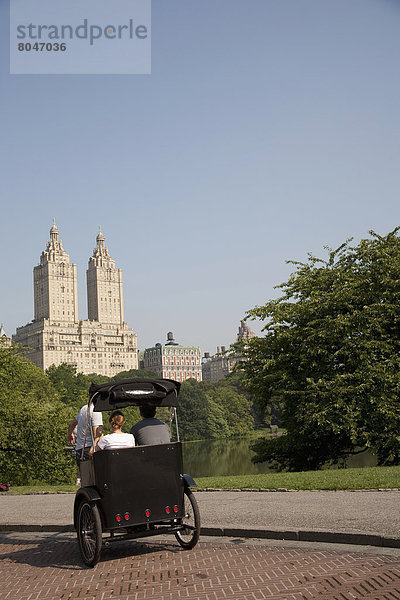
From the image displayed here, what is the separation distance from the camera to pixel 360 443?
22953mm

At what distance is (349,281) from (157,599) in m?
20.7

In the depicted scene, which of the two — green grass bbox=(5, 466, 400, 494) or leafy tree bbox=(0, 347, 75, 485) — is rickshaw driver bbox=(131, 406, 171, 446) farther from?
leafy tree bbox=(0, 347, 75, 485)

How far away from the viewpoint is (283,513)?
420 inches

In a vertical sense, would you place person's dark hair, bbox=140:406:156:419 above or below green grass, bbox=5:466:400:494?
above

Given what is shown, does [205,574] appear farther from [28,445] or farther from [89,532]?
[28,445]

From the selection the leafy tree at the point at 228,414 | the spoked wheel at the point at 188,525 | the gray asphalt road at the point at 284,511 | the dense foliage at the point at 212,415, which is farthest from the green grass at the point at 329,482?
the leafy tree at the point at 228,414

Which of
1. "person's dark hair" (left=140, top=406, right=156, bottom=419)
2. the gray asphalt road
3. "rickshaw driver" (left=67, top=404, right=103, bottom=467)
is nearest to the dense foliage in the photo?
the gray asphalt road

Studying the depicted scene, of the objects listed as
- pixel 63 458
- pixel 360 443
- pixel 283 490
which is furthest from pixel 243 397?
pixel 283 490

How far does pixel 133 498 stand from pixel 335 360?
55.6 feet

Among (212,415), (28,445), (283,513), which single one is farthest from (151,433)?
(212,415)

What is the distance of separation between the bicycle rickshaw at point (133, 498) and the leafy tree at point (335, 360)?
14246mm

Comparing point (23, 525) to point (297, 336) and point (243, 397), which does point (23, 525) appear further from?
point (243, 397)

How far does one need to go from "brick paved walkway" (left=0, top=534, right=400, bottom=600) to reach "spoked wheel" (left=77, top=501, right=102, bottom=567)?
167 millimetres

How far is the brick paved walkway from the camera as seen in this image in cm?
663
